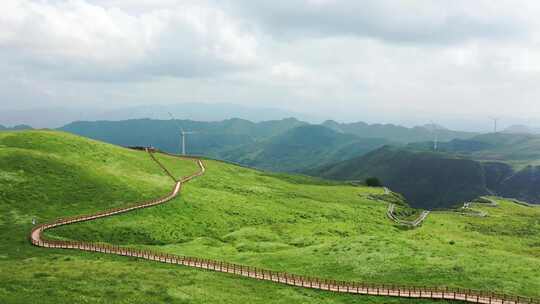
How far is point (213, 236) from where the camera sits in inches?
3868

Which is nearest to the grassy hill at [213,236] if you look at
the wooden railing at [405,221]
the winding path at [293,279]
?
the winding path at [293,279]

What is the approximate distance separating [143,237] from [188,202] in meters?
27.3

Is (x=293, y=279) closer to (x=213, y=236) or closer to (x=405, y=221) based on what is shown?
(x=213, y=236)

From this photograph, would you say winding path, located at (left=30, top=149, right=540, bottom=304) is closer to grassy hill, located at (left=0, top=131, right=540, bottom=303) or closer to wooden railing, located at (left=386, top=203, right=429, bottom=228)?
grassy hill, located at (left=0, top=131, right=540, bottom=303)

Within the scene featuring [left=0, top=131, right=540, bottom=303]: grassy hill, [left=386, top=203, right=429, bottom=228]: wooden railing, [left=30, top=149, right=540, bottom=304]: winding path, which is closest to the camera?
[left=30, top=149, right=540, bottom=304]: winding path

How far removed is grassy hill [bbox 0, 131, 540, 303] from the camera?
56.0 m

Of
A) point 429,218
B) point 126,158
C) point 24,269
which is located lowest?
point 429,218

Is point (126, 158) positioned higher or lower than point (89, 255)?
higher

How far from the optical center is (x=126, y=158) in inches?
5974

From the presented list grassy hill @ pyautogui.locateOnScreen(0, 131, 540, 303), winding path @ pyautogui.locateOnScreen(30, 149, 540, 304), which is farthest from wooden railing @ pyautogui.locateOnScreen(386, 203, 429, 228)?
winding path @ pyautogui.locateOnScreen(30, 149, 540, 304)

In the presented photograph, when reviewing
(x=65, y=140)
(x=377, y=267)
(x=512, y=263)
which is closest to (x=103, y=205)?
(x=65, y=140)

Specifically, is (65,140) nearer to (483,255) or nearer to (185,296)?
(185,296)

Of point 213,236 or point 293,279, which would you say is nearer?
point 293,279

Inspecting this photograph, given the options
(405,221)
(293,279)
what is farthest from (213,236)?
(405,221)
